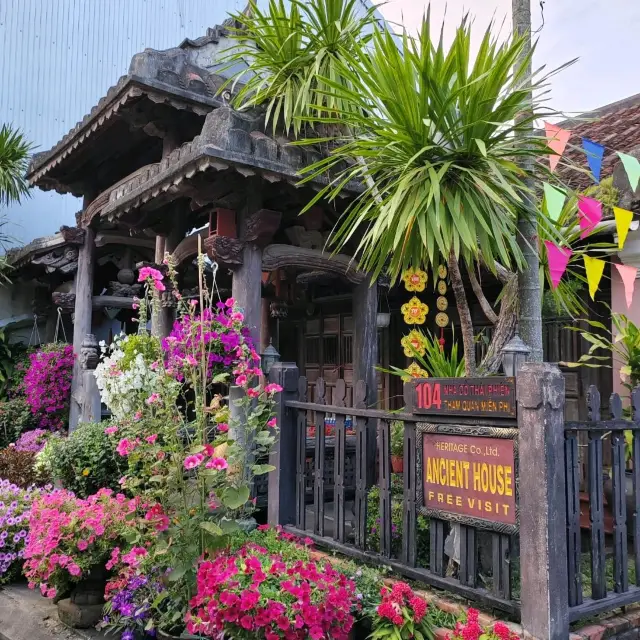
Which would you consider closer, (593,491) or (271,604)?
(271,604)

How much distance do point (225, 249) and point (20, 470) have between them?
365cm

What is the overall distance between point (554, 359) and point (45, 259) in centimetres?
720

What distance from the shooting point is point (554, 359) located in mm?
6547

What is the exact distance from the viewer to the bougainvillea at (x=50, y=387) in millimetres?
8250

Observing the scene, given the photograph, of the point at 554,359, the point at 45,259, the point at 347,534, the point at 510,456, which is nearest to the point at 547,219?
the point at 510,456

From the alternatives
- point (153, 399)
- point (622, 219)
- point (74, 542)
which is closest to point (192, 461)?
point (153, 399)

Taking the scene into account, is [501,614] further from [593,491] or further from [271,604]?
[271,604]

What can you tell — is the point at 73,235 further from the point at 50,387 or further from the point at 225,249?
the point at 225,249

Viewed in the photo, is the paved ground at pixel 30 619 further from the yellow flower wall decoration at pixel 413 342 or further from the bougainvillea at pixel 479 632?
the yellow flower wall decoration at pixel 413 342

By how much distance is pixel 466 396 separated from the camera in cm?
306

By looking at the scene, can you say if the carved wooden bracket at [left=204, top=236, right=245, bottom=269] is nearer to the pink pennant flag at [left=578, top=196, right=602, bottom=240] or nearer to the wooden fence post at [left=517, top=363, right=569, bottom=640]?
the pink pennant flag at [left=578, top=196, right=602, bottom=240]

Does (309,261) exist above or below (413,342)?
above

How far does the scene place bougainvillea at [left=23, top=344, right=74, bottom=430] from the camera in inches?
325

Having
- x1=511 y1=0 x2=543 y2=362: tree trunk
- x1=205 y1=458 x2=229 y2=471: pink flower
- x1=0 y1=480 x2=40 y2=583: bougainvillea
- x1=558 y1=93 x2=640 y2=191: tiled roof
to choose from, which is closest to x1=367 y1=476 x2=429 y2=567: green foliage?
x1=205 y1=458 x2=229 y2=471: pink flower
